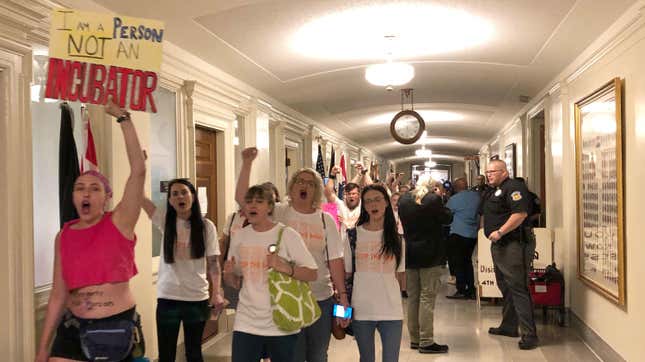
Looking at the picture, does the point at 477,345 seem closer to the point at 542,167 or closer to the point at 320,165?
the point at 542,167

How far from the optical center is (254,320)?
2.92 metres

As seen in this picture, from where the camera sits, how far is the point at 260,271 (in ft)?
9.67

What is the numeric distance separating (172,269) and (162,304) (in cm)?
20

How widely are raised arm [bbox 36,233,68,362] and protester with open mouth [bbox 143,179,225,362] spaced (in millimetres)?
1235

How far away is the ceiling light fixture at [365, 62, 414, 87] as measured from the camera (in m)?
5.58

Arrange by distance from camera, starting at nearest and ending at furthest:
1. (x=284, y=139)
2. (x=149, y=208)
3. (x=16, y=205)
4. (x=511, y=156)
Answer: (x=16, y=205)
(x=149, y=208)
(x=284, y=139)
(x=511, y=156)

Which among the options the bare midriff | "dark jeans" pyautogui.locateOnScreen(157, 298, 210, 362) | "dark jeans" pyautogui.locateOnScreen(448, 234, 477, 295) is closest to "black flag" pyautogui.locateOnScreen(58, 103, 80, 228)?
"dark jeans" pyautogui.locateOnScreen(157, 298, 210, 362)

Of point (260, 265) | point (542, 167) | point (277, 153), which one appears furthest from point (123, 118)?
point (542, 167)

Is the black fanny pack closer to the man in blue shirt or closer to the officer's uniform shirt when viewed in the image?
the officer's uniform shirt

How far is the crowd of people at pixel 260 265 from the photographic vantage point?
94.3 inches

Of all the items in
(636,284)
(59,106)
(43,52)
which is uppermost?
(43,52)

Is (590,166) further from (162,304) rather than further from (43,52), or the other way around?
(43,52)

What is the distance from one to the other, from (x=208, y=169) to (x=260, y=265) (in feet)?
11.4

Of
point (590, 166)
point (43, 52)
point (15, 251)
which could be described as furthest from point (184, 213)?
point (590, 166)
